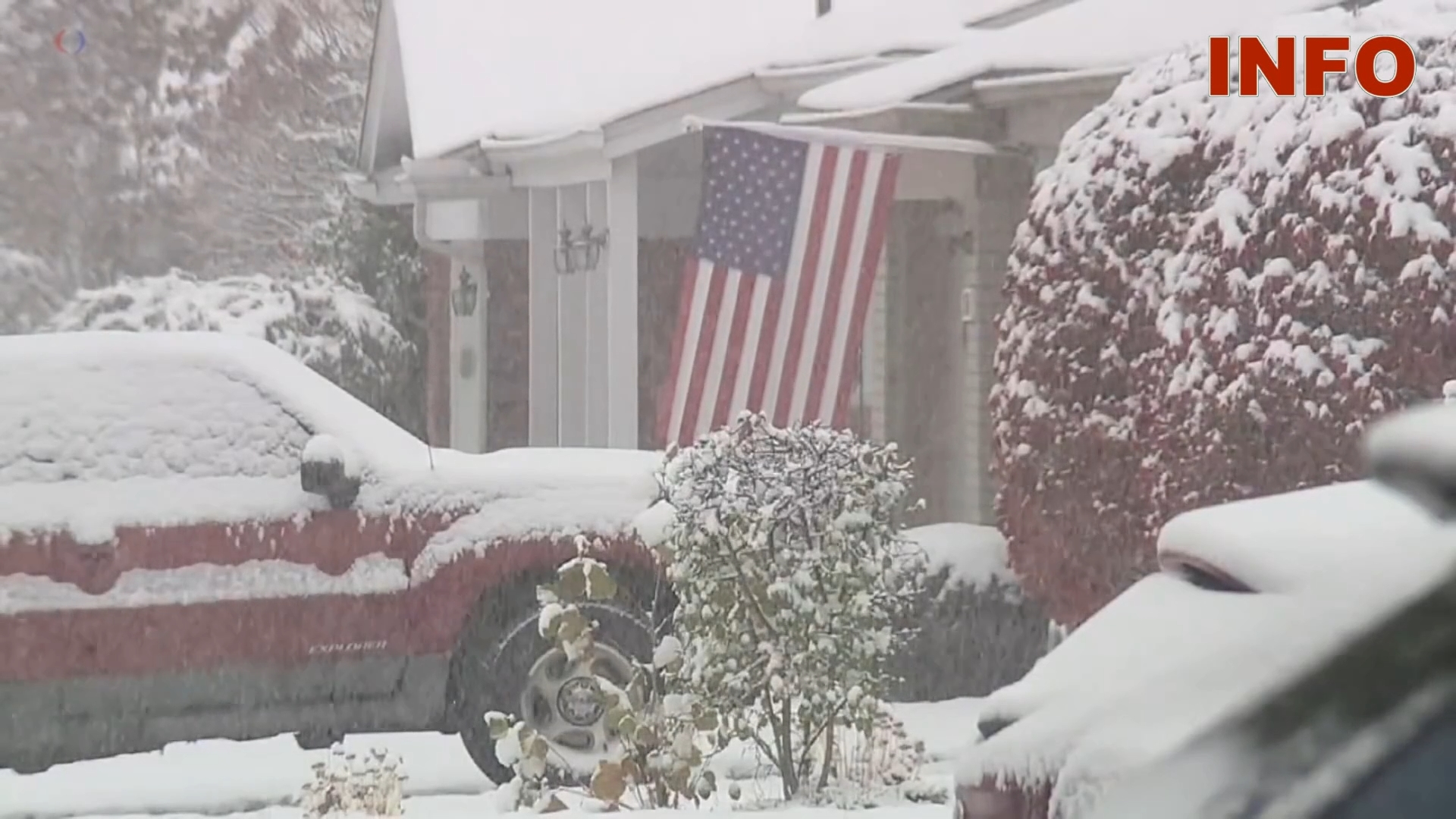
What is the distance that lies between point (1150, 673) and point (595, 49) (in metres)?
19.7

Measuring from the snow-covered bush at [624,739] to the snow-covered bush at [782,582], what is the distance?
0.36 ft

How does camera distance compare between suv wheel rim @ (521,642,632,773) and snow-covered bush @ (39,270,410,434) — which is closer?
suv wheel rim @ (521,642,632,773)

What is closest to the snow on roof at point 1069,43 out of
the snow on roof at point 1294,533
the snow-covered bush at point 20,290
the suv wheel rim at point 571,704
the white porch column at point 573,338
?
the suv wheel rim at point 571,704

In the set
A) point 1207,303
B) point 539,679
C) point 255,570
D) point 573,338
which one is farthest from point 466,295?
point 1207,303

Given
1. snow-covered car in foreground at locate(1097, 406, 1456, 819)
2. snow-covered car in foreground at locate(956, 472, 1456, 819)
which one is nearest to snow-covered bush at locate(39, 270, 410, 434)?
snow-covered car in foreground at locate(956, 472, 1456, 819)

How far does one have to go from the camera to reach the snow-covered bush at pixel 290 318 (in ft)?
83.9

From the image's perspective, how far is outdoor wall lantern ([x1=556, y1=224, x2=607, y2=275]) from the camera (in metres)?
16.1

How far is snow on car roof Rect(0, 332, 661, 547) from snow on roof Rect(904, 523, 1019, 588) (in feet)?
Result: 6.52

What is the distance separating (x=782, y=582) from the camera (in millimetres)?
7375

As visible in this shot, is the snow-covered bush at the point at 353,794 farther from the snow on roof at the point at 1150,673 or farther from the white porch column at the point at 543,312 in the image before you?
the white porch column at the point at 543,312

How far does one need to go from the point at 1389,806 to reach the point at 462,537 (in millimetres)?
7212

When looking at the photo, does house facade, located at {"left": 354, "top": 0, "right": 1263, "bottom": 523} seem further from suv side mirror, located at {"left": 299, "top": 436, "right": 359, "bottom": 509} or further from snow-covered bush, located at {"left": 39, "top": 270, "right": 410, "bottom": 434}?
snow-covered bush, located at {"left": 39, "top": 270, "right": 410, "bottom": 434}

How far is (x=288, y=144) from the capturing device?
32.2 metres

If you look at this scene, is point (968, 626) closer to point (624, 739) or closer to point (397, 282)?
point (624, 739)
